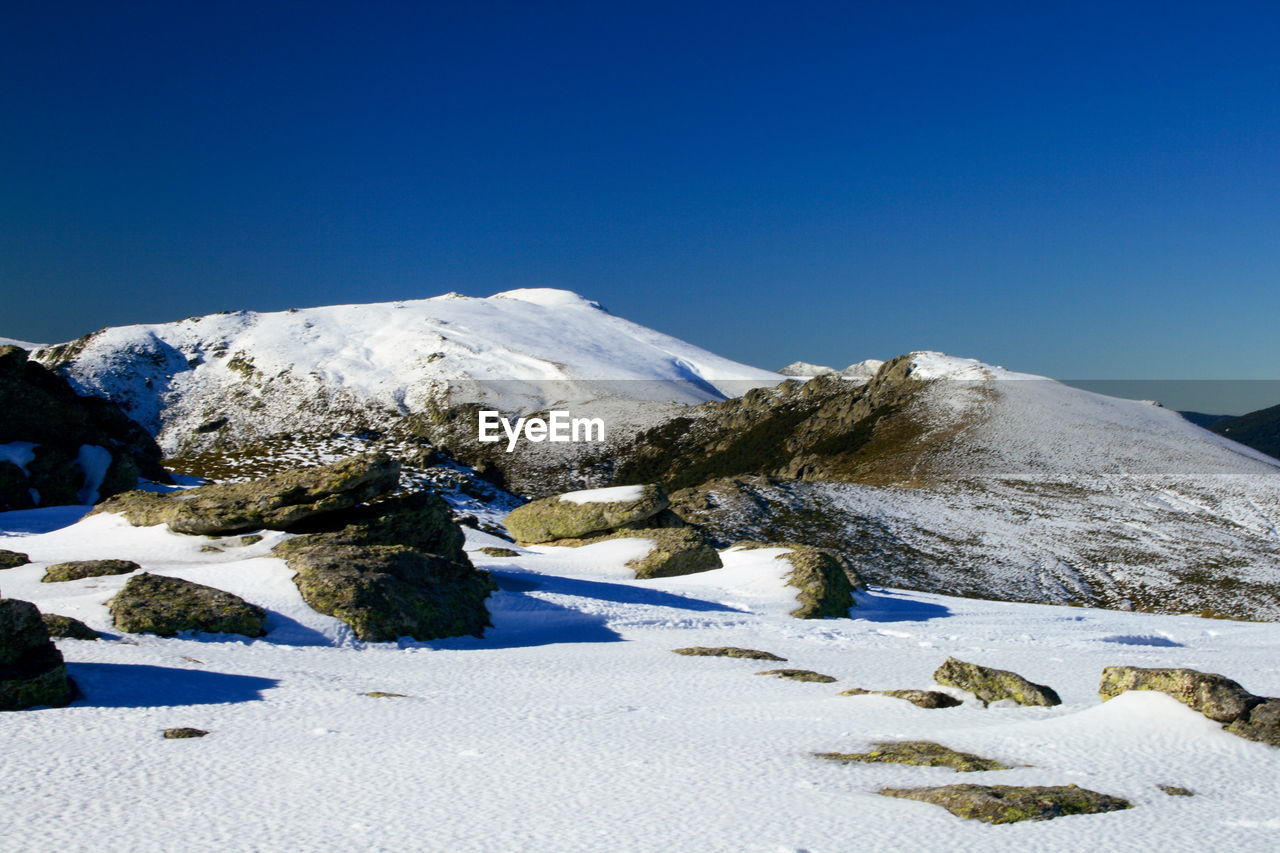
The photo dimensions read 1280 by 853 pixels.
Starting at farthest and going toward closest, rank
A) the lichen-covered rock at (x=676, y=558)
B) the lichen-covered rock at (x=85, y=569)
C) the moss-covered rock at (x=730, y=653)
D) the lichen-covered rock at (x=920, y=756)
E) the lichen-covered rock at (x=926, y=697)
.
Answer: the lichen-covered rock at (x=676, y=558), the lichen-covered rock at (x=85, y=569), the moss-covered rock at (x=730, y=653), the lichen-covered rock at (x=926, y=697), the lichen-covered rock at (x=920, y=756)

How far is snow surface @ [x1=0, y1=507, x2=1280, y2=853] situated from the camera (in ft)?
24.9

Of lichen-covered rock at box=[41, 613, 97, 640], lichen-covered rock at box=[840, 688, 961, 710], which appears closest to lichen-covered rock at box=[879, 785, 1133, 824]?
lichen-covered rock at box=[840, 688, 961, 710]

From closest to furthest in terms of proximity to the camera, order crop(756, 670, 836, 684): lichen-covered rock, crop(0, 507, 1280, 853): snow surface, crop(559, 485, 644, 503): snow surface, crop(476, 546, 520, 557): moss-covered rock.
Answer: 1. crop(0, 507, 1280, 853): snow surface
2. crop(756, 670, 836, 684): lichen-covered rock
3. crop(476, 546, 520, 557): moss-covered rock
4. crop(559, 485, 644, 503): snow surface

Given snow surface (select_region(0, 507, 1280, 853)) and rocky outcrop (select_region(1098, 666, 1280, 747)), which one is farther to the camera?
rocky outcrop (select_region(1098, 666, 1280, 747))

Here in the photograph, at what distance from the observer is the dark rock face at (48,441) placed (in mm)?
37312

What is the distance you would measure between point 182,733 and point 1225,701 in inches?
485

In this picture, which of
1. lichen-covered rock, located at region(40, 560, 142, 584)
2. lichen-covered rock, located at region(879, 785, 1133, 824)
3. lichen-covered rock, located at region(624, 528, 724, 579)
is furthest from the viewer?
lichen-covered rock, located at region(624, 528, 724, 579)

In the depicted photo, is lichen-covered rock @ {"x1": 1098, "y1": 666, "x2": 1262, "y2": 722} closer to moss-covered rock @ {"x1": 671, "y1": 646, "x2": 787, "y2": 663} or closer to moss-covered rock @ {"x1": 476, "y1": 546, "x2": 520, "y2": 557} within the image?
moss-covered rock @ {"x1": 671, "y1": 646, "x2": 787, "y2": 663}

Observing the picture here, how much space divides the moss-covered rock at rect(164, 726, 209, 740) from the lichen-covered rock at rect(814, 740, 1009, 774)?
23.6 feet

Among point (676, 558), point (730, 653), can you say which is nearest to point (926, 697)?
point (730, 653)

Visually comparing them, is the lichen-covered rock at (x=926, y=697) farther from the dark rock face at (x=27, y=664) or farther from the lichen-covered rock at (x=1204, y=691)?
the dark rock face at (x=27, y=664)

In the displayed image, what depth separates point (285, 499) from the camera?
74.5ft

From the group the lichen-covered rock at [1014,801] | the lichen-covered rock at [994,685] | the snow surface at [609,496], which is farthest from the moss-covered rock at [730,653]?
the snow surface at [609,496]

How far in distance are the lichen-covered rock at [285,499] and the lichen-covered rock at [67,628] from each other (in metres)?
7.52
